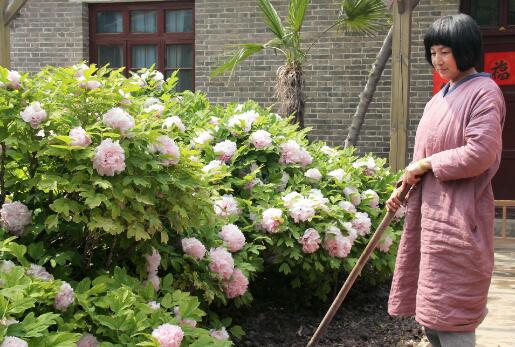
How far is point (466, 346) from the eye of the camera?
2.91 metres

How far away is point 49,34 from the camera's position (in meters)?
11.8

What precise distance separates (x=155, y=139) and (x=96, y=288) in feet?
2.07

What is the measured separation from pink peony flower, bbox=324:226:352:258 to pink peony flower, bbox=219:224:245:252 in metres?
0.70

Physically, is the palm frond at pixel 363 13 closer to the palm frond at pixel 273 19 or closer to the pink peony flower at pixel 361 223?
the palm frond at pixel 273 19

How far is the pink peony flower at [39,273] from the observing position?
2785 millimetres

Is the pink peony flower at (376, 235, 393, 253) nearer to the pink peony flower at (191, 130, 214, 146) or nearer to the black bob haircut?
the pink peony flower at (191, 130, 214, 146)

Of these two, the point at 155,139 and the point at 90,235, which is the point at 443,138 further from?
the point at 90,235

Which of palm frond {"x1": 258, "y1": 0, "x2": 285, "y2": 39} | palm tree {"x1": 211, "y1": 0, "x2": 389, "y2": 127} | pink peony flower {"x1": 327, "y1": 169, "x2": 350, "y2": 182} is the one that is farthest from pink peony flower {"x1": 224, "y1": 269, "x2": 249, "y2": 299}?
palm frond {"x1": 258, "y1": 0, "x2": 285, "y2": 39}

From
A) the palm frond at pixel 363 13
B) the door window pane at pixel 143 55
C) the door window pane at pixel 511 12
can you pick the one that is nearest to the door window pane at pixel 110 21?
the door window pane at pixel 143 55

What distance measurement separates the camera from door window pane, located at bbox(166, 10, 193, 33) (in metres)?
11.4

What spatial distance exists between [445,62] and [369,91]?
277 inches

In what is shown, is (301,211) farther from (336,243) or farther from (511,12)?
(511,12)

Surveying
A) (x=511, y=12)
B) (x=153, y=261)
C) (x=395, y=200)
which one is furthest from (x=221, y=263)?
(x=511, y=12)

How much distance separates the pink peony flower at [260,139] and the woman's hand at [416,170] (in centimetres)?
174
